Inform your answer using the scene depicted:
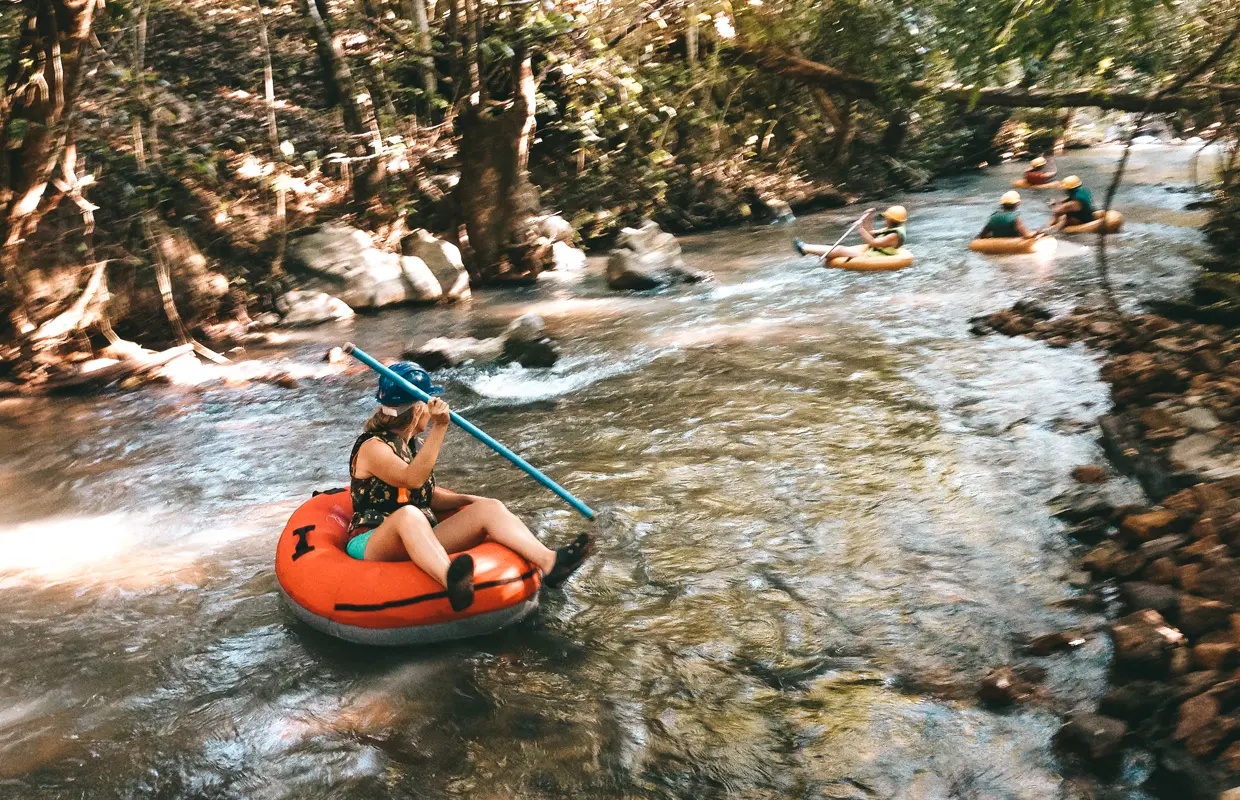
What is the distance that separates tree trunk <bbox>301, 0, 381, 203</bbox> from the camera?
38.1 ft

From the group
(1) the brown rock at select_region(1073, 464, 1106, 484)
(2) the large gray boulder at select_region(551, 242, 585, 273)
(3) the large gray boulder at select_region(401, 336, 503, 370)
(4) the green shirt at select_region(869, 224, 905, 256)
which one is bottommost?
(2) the large gray boulder at select_region(551, 242, 585, 273)

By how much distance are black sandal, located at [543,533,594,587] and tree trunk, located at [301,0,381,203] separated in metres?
8.20

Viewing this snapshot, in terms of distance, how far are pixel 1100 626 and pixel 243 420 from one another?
646cm

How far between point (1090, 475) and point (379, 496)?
3.72 m

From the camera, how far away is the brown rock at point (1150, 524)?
4.18m

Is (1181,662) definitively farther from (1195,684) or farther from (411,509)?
(411,509)

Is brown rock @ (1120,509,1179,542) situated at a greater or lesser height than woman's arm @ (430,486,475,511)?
lesser

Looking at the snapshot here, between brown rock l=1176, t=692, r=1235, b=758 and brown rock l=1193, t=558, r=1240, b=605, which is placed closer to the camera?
brown rock l=1176, t=692, r=1235, b=758

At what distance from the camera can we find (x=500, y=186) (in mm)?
12469

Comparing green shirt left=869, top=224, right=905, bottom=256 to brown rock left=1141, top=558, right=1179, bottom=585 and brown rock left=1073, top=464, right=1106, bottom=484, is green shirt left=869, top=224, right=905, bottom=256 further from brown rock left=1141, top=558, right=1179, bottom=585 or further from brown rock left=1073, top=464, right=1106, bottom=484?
brown rock left=1141, top=558, right=1179, bottom=585

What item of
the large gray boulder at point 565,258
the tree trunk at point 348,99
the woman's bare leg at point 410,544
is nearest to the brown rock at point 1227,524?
the woman's bare leg at point 410,544

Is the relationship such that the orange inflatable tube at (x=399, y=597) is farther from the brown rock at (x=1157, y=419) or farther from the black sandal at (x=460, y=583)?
the brown rock at (x=1157, y=419)

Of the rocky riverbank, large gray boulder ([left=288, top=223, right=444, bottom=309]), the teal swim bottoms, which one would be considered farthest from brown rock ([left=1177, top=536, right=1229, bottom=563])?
large gray boulder ([left=288, top=223, right=444, bottom=309])

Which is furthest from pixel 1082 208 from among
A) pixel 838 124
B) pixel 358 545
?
pixel 358 545
